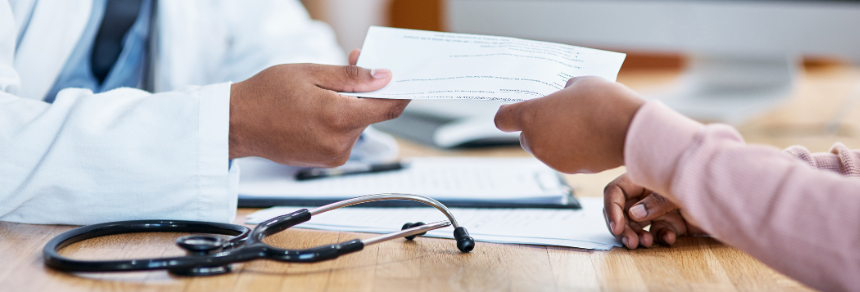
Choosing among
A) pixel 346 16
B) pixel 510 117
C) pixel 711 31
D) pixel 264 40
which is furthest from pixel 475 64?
pixel 346 16

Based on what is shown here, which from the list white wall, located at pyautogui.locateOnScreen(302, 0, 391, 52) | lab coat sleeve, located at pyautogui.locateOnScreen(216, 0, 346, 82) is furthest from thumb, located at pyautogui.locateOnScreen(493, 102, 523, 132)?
white wall, located at pyautogui.locateOnScreen(302, 0, 391, 52)

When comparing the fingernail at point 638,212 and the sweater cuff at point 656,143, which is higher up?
the sweater cuff at point 656,143

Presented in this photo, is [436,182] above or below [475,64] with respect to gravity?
below

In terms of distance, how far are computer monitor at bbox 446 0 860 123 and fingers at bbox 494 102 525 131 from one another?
28.5 inches

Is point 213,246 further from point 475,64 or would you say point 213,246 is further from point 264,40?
point 264,40

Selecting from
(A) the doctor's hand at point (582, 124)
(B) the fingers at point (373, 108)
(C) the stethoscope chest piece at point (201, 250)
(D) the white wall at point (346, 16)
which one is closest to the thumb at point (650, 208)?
(A) the doctor's hand at point (582, 124)

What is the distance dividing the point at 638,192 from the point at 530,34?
0.80 meters

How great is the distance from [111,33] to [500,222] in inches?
23.5

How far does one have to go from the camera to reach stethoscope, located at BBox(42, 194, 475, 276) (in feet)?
1.42

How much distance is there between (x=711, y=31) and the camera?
1.22m

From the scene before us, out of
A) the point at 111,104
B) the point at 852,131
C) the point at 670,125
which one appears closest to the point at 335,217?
the point at 111,104

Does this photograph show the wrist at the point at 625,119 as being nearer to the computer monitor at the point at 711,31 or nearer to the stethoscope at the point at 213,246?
the stethoscope at the point at 213,246

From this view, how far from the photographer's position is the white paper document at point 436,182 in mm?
710

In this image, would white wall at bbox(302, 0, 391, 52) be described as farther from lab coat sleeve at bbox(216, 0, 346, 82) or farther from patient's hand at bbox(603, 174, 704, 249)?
patient's hand at bbox(603, 174, 704, 249)
